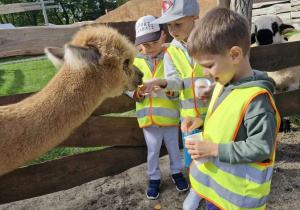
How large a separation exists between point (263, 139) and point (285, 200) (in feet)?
5.13

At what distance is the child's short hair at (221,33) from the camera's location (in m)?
1.12

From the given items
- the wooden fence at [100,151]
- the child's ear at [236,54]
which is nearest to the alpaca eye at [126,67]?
the wooden fence at [100,151]

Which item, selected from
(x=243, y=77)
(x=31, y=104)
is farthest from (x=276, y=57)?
(x=31, y=104)

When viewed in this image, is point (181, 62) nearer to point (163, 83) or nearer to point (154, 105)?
point (163, 83)

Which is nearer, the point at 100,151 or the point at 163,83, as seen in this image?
the point at 163,83

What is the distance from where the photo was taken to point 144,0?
4145 millimetres

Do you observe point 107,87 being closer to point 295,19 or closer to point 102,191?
point 102,191

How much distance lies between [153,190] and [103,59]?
1.35m

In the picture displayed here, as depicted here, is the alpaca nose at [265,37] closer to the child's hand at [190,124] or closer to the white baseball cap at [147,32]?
the white baseball cap at [147,32]

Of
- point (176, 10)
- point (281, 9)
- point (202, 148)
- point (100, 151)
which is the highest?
point (281, 9)

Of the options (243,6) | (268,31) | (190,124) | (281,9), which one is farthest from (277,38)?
(281,9)

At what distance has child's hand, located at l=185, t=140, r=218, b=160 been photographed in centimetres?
121

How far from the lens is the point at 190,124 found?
1.48 meters

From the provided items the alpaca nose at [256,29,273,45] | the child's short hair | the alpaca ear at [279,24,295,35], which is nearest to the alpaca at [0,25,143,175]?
the child's short hair
